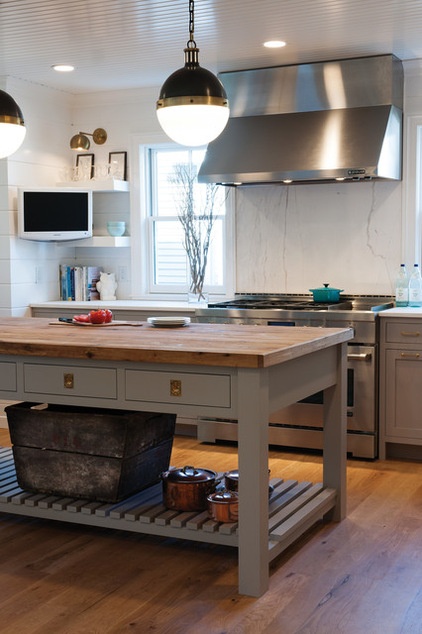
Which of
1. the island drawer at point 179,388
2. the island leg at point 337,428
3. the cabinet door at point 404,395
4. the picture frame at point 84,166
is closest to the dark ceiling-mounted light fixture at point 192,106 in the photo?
the island drawer at point 179,388

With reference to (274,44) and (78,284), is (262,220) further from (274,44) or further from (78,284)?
(78,284)

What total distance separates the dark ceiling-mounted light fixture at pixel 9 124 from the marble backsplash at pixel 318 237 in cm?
262

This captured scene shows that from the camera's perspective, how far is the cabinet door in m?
4.97

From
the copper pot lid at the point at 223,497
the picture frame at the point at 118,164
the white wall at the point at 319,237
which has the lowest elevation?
the copper pot lid at the point at 223,497

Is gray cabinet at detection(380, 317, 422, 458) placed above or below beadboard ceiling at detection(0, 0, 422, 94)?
below

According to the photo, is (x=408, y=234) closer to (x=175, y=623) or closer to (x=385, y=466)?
(x=385, y=466)

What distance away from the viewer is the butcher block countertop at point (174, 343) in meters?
3.06

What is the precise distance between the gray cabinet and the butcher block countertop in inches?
50.9

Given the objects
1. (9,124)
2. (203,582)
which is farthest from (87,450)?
(9,124)

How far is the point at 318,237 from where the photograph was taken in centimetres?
583

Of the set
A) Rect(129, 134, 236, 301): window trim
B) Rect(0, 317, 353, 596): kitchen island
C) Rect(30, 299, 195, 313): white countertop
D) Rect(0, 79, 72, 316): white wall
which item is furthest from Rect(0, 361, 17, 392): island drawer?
Rect(129, 134, 236, 301): window trim

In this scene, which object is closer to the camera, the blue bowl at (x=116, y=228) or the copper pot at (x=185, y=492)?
the copper pot at (x=185, y=492)

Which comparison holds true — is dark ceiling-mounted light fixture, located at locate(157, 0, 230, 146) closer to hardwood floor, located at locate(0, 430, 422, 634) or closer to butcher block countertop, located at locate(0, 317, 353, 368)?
butcher block countertop, located at locate(0, 317, 353, 368)

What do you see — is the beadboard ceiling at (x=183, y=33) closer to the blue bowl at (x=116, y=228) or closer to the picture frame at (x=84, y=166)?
the picture frame at (x=84, y=166)
